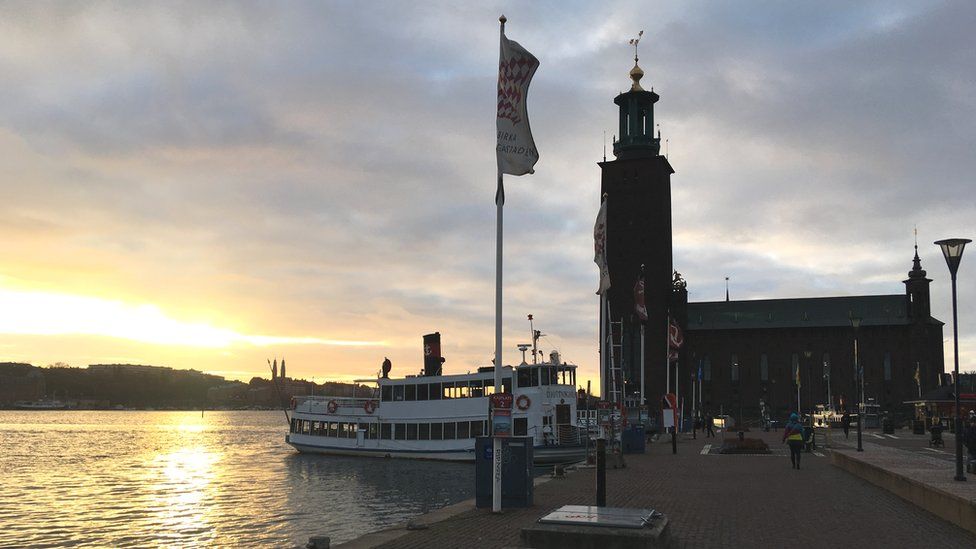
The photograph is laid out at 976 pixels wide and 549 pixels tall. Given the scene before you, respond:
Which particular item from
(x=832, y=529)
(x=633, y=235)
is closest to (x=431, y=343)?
(x=832, y=529)

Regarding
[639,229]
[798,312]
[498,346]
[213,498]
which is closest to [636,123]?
[639,229]

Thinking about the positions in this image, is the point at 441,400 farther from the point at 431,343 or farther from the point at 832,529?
the point at 832,529

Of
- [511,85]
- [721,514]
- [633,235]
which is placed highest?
[633,235]

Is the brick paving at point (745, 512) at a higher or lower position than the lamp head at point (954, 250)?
lower

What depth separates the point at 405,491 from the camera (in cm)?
4050

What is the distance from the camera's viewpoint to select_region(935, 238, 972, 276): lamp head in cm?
2127

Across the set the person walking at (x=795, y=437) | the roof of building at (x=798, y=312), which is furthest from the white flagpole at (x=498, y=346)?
the roof of building at (x=798, y=312)

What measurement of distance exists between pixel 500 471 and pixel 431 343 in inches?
1624

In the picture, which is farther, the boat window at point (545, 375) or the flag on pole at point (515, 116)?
the boat window at point (545, 375)

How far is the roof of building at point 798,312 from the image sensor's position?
387 ft

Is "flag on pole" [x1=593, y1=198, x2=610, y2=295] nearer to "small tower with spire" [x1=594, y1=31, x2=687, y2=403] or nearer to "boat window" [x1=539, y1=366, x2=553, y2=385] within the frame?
"boat window" [x1=539, y1=366, x2=553, y2=385]

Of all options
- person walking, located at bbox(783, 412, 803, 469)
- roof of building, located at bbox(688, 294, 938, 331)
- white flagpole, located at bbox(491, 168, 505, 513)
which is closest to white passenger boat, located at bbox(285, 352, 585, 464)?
person walking, located at bbox(783, 412, 803, 469)

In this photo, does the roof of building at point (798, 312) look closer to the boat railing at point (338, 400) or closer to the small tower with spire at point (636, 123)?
the small tower with spire at point (636, 123)

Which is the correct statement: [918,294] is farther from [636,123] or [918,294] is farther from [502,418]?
[502,418]
